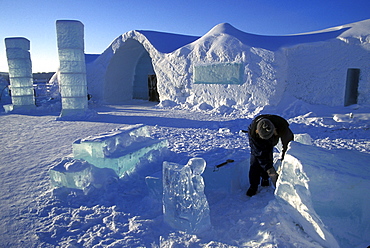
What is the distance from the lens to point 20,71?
11852 millimetres

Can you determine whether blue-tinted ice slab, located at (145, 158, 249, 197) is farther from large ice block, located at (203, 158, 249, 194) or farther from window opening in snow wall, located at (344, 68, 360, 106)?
window opening in snow wall, located at (344, 68, 360, 106)

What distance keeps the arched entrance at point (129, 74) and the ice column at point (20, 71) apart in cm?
381

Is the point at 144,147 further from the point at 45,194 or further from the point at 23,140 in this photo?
the point at 23,140

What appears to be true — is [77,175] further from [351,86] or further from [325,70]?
[351,86]

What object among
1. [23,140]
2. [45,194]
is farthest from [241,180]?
[23,140]

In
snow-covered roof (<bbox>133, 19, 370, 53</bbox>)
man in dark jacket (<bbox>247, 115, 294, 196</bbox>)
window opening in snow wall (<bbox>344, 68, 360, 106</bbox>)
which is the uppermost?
snow-covered roof (<bbox>133, 19, 370, 53</bbox>)

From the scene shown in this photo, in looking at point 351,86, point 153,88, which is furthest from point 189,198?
point 153,88

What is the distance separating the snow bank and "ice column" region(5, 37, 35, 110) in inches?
505

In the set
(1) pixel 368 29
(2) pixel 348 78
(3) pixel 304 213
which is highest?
(1) pixel 368 29

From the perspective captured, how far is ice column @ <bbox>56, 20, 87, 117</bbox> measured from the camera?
30.6 feet

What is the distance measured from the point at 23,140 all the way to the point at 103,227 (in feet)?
16.3

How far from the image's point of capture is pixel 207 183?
11.6ft

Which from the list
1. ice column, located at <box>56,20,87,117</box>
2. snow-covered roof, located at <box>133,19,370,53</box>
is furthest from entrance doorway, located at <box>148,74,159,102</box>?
ice column, located at <box>56,20,87,117</box>

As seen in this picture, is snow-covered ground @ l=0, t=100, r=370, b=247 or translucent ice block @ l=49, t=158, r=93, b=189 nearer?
snow-covered ground @ l=0, t=100, r=370, b=247
